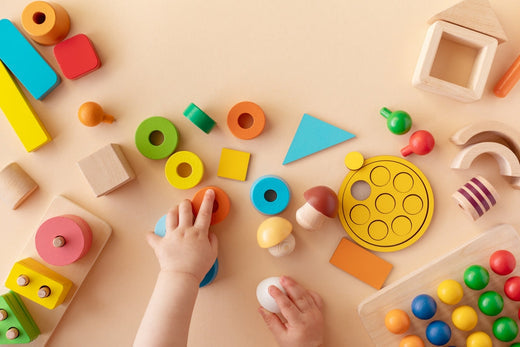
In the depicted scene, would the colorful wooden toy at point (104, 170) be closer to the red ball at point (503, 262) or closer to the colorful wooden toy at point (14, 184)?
the colorful wooden toy at point (14, 184)

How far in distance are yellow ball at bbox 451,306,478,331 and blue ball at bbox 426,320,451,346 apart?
21mm

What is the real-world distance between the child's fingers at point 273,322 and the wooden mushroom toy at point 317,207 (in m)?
0.17

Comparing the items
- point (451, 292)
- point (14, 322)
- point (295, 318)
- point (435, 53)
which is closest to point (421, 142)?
point (435, 53)

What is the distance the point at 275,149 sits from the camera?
76 centimetres

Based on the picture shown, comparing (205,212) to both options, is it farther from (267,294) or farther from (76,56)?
(76,56)

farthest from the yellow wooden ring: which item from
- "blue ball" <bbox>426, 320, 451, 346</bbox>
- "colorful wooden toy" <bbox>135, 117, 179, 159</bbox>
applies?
"blue ball" <bbox>426, 320, 451, 346</bbox>

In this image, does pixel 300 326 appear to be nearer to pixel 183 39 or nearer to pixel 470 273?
pixel 470 273

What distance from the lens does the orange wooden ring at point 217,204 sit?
29.4 inches

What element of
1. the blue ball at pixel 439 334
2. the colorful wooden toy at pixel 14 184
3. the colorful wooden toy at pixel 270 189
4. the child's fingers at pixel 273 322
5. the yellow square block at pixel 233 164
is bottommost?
the child's fingers at pixel 273 322

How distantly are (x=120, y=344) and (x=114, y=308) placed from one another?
67 millimetres

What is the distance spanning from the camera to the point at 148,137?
0.75m

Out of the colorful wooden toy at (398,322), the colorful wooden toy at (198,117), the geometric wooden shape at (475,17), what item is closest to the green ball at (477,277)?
the colorful wooden toy at (398,322)

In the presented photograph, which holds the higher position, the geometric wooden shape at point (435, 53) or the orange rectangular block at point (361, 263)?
the geometric wooden shape at point (435, 53)

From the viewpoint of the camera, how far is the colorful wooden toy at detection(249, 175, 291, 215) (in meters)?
0.75
